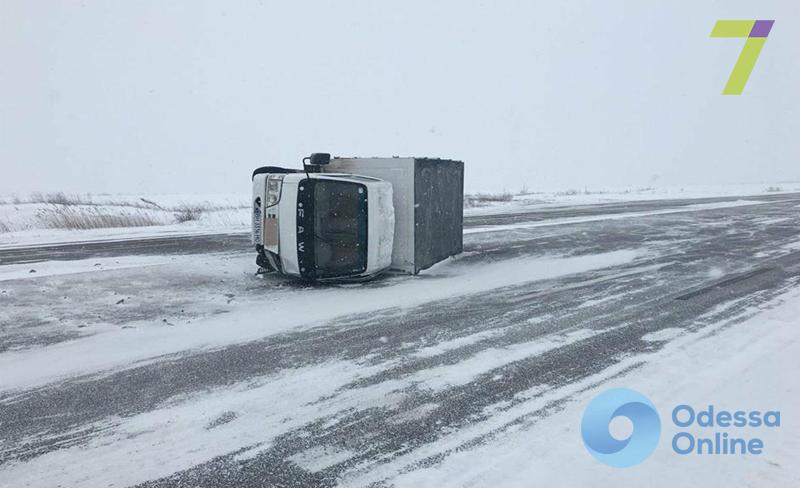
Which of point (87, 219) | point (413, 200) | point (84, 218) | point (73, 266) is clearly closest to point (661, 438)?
point (413, 200)

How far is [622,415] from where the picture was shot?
3.54 metres

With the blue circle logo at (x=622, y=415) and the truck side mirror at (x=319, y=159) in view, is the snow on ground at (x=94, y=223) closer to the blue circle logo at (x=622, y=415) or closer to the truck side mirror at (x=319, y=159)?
the truck side mirror at (x=319, y=159)

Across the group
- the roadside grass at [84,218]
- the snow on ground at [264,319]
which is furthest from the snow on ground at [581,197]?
the snow on ground at [264,319]

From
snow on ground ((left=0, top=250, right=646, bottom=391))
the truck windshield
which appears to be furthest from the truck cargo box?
the truck windshield

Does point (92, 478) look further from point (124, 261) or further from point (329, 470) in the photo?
point (124, 261)

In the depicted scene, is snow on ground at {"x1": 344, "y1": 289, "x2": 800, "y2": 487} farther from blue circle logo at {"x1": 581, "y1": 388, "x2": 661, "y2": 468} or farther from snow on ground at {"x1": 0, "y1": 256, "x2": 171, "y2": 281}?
snow on ground at {"x1": 0, "y1": 256, "x2": 171, "y2": 281}

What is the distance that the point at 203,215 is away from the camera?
748 inches

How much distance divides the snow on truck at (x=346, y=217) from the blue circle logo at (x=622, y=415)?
4.46 metres

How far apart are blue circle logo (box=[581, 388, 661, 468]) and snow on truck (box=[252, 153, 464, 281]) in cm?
446

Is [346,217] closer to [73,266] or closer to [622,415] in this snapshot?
[622,415]

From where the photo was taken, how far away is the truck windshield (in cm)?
723

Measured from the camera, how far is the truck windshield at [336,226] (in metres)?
7.23

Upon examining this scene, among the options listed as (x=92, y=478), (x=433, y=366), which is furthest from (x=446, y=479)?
(x=92, y=478)

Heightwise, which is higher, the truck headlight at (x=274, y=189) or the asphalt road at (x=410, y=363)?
the truck headlight at (x=274, y=189)
